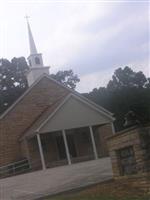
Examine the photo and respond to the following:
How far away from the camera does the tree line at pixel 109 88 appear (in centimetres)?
5893

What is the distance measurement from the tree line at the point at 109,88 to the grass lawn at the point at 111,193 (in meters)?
34.8

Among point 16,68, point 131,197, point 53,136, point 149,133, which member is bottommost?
point 131,197

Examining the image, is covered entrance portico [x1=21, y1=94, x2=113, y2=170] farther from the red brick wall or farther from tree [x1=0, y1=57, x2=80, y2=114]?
tree [x1=0, y1=57, x2=80, y2=114]

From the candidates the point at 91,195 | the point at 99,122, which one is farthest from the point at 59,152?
the point at 91,195

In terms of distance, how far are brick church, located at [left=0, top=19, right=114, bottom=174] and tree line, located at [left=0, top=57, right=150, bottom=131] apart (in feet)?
37.6

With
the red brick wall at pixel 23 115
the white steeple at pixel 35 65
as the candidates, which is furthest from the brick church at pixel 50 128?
the white steeple at pixel 35 65

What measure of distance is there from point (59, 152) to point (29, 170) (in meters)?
3.83

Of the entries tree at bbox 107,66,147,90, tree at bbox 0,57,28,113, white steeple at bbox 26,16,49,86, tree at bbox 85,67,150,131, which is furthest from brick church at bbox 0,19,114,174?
tree at bbox 107,66,147,90

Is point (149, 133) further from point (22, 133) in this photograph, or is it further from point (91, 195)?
point (22, 133)

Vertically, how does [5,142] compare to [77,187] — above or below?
above

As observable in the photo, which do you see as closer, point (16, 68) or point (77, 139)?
point (77, 139)

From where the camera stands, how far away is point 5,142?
37.7 m

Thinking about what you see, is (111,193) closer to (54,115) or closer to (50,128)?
(50,128)

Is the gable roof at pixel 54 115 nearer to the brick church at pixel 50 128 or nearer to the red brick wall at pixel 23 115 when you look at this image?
the brick church at pixel 50 128
